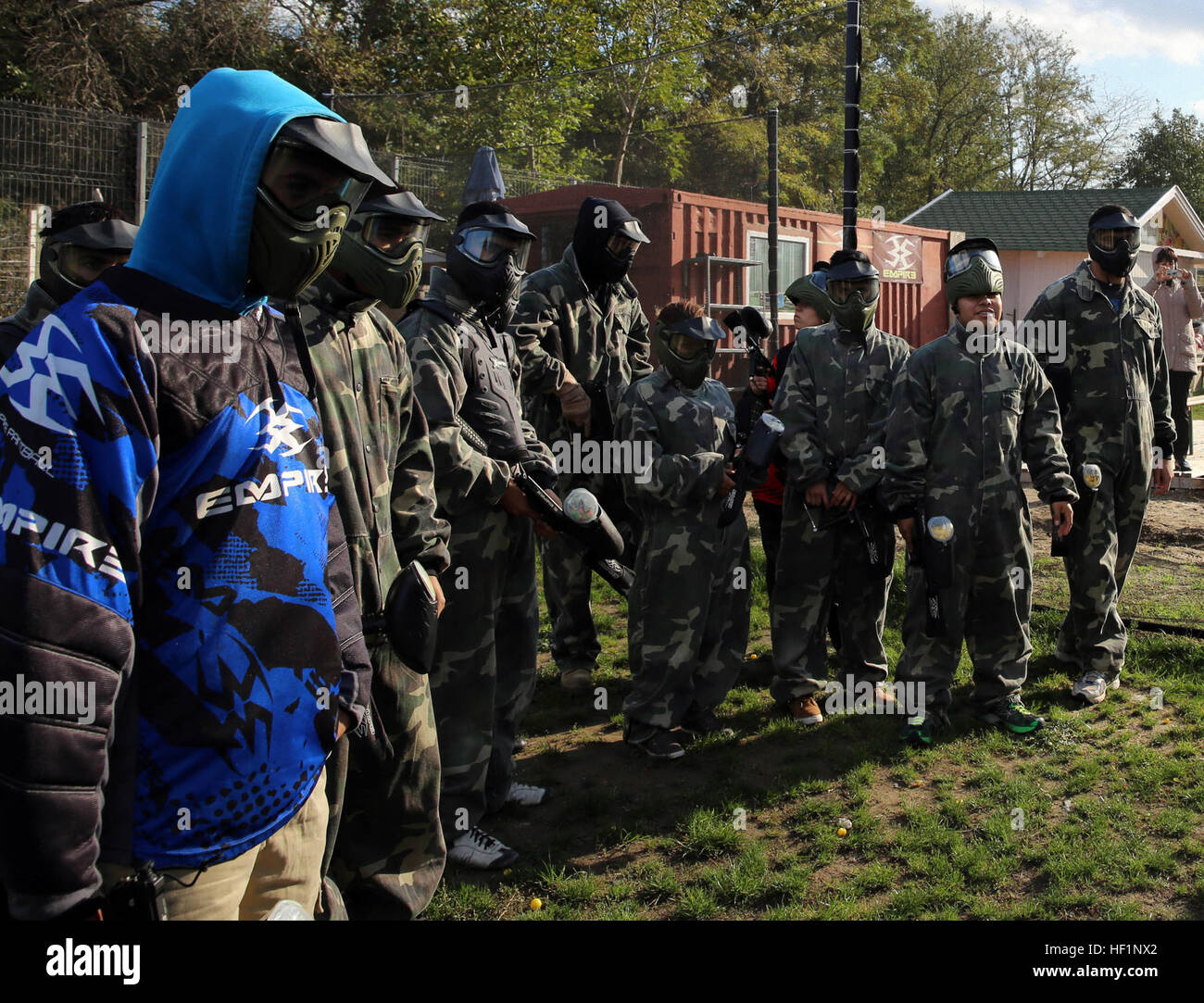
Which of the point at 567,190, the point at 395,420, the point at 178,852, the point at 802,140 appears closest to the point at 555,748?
the point at 395,420

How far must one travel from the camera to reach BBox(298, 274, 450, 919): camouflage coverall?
291cm

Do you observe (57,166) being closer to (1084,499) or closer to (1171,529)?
(1084,499)

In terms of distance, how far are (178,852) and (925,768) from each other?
4186mm

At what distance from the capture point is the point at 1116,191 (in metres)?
32.8

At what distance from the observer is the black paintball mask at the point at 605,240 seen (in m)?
6.36

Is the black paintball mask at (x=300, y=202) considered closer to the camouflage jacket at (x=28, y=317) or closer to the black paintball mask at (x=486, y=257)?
the black paintball mask at (x=486, y=257)

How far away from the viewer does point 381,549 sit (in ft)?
9.94

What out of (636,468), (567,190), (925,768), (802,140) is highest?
(802,140)

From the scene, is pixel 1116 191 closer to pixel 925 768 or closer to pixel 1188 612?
pixel 1188 612

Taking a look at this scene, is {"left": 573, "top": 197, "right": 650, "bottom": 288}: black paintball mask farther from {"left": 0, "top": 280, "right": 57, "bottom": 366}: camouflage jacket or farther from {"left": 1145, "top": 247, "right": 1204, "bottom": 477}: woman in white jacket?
{"left": 1145, "top": 247, "right": 1204, "bottom": 477}: woman in white jacket

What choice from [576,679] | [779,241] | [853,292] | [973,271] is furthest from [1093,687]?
[779,241]

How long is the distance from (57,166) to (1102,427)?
1025 centimetres

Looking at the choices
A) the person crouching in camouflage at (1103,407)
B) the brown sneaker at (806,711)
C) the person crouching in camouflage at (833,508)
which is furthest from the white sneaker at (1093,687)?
the brown sneaker at (806,711)

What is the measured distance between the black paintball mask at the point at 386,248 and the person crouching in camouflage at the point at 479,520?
691 mm
